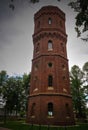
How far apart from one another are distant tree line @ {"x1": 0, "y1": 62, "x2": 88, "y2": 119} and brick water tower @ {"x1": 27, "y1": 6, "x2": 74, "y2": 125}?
10.7 metres

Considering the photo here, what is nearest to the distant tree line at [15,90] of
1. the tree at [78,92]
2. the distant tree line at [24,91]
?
the distant tree line at [24,91]

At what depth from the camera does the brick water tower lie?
738 inches

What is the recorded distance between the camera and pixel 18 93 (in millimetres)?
38125

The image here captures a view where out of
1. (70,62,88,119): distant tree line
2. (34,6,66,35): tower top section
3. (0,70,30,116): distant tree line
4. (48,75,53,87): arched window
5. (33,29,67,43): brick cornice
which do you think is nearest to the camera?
(48,75,53,87): arched window

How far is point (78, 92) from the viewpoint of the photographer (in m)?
31.6

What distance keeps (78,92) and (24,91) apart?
45.8ft

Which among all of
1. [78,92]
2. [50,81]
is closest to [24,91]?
[78,92]

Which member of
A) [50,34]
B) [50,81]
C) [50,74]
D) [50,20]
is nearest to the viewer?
[50,81]

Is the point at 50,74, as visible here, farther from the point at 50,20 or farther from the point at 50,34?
the point at 50,20

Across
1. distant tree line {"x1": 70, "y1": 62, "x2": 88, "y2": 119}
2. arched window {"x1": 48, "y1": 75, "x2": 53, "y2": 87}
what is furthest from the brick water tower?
distant tree line {"x1": 70, "y1": 62, "x2": 88, "y2": 119}

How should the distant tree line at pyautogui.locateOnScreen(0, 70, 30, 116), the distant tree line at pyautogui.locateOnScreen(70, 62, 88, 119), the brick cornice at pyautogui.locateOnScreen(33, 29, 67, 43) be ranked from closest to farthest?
the brick cornice at pyautogui.locateOnScreen(33, 29, 67, 43) < the distant tree line at pyautogui.locateOnScreen(70, 62, 88, 119) < the distant tree line at pyautogui.locateOnScreen(0, 70, 30, 116)

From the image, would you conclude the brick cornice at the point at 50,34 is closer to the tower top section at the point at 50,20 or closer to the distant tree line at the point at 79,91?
the tower top section at the point at 50,20

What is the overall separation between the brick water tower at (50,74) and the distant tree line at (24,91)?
1071 cm

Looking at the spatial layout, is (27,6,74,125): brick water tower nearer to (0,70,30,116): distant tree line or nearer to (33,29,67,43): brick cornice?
(33,29,67,43): brick cornice
